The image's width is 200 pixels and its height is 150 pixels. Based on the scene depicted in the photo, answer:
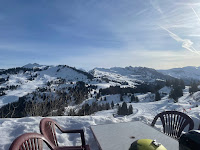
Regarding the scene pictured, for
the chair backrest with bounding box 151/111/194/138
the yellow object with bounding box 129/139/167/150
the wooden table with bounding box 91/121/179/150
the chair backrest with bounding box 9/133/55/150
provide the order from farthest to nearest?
1. the chair backrest with bounding box 151/111/194/138
2. the wooden table with bounding box 91/121/179/150
3. the chair backrest with bounding box 9/133/55/150
4. the yellow object with bounding box 129/139/167/150

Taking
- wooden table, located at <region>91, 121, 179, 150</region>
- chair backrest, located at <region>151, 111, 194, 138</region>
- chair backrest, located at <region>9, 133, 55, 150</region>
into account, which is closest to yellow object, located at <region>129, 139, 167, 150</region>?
wooden table, located at <region>91, 121, 179, 150</region>

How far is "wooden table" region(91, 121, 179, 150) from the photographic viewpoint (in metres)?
2.27

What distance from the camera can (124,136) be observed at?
2643 millimetres

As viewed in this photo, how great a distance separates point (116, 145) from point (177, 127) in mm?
2106

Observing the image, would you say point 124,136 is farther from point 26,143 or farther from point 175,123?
point 175,123

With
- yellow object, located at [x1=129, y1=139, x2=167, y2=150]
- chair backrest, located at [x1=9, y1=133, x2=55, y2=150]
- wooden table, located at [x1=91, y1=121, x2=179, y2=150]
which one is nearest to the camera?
yellow object, located at [x1=129, y1=139, x2=167, y2=150]

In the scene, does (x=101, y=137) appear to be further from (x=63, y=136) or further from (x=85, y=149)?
(x=63, y=136)

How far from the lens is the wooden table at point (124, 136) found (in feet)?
7.46

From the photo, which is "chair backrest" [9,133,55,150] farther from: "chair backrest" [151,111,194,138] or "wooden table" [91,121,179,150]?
"chair backrest" [151,111,194,138]

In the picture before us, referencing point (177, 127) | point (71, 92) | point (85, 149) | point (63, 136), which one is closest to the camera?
point (85, 149)

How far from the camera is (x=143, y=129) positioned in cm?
303

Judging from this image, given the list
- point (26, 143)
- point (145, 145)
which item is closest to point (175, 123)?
point (145, 145)

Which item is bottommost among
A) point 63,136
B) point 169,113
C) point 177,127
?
point 63,136

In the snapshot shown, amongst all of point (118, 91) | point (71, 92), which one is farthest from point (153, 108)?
point (71, 92)
